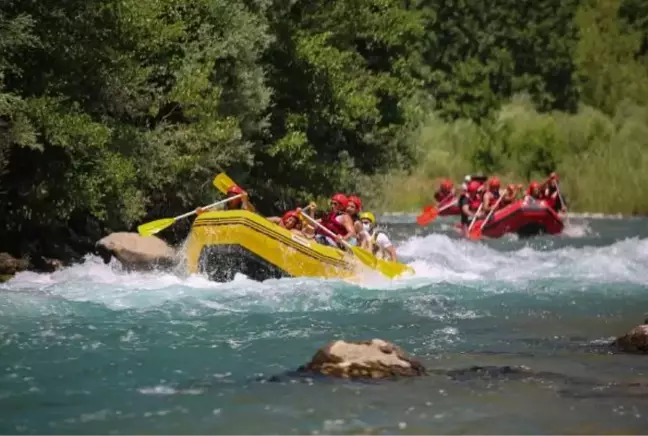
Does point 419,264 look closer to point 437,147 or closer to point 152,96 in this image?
point 152,96

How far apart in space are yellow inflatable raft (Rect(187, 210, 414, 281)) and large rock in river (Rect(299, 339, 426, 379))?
21.1 feet

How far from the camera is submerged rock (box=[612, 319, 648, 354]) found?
11.1m

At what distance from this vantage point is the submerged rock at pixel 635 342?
1111 cm

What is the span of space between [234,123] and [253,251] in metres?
5.89

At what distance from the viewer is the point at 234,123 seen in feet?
71.6

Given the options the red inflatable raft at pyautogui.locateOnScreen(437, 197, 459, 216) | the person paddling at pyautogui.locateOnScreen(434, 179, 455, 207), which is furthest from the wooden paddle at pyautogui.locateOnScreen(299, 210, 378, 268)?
the person paddling at pyautogui.locateOnScreen(434, 179, 455, 207)

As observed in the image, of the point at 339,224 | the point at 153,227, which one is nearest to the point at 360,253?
the point at 339,224

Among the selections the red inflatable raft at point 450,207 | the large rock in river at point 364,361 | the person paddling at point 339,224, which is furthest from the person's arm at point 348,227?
→ the red inflatable raft at point 450,207

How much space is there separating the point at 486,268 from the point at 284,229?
5.47 m

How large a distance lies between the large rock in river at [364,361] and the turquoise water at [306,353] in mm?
184

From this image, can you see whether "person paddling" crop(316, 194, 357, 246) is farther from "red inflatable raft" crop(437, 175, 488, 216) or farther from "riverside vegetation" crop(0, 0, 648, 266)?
"red inflatable raft" crop(437, 175, 488, 216)

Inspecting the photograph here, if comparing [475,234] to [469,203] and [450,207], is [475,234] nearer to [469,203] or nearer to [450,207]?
[469,203]

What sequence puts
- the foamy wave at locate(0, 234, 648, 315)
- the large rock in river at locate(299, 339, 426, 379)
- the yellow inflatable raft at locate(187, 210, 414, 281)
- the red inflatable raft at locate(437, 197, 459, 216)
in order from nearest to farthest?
1. the large rock in river at locate(299, 339, 426, 379)
2. the foamy wave at locate(0, 234, 648, 315)
3. the yellow inflatable raft at locate(187, 210, 414, 281)
4. the red inflatable raft at locate(437, 197, 459, 216)

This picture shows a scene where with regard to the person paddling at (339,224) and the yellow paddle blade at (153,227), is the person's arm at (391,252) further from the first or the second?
the yellow paddle blade at (153,227)
